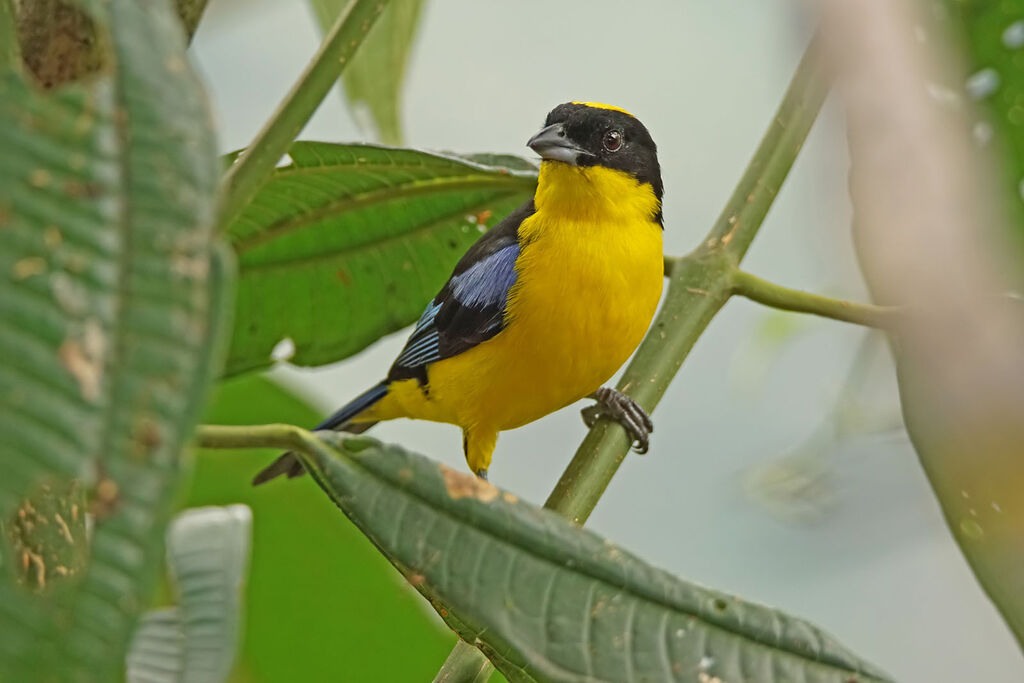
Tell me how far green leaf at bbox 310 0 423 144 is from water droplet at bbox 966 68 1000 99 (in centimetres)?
66

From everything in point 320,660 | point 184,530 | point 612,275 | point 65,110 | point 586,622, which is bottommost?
point 320,660

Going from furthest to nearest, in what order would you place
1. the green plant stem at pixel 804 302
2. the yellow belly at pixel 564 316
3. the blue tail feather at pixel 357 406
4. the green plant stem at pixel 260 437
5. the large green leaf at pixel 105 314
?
the blue tail feather at pixel 357 406
the yellow belly at pixel 564 316
the green plant stem at pixel 804 302
the green plant stem at pixel 260 437
the large green leaf at pixel 105 314

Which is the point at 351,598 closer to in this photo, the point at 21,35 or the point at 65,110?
the point at 21,35

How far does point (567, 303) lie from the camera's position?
159cm

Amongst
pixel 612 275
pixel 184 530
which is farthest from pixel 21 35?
pixel 612 275

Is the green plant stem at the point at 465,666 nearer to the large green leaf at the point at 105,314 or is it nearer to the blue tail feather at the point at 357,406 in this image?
the large green leaf at the point at 105,314

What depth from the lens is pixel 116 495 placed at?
0.40 m

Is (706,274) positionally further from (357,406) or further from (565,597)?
(357,406)

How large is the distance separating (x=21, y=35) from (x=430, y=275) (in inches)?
22.1

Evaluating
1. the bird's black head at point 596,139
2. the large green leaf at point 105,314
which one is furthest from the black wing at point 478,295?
the large green leaf at point 105,314

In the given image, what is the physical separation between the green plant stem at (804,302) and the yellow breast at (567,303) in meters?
0.49

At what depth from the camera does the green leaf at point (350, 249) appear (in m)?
1.14

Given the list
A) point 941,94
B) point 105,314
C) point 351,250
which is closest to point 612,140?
point 351,250

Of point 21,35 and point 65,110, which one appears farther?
point 21,35
